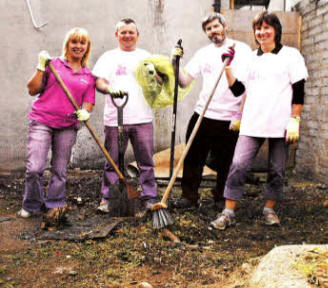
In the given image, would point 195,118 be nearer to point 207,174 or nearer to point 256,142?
point 256,142

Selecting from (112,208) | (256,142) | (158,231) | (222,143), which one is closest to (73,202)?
(112,208)

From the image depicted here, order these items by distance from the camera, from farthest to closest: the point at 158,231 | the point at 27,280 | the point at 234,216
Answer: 1. the point at 234,216
2. the point at 158,231
3. the point at 27,280

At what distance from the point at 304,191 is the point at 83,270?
3385mm

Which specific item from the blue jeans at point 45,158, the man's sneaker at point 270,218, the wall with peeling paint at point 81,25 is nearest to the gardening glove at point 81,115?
the blue jeans at point 45,158

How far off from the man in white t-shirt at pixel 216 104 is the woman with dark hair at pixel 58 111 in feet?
3.01

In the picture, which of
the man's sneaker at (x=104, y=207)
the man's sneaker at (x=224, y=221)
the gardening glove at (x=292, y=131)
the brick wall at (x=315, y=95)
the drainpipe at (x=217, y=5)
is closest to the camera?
the gardening glove at (x=292, y=131)

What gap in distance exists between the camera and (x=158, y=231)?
357cm

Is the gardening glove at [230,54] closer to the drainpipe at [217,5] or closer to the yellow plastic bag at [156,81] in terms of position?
the yellow plastic bag at [156,81]

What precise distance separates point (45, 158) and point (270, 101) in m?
2.17

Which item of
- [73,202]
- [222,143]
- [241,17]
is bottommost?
[73,202]

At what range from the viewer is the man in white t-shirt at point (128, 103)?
13.1ft

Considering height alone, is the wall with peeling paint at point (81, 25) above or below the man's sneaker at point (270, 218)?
above

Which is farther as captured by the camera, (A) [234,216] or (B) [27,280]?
(A) [234,216]

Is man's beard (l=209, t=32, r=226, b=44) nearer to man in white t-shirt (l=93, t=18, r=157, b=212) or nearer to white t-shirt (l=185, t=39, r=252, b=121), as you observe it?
white t-shirt (l=185, t=39, r=252, b=121)
